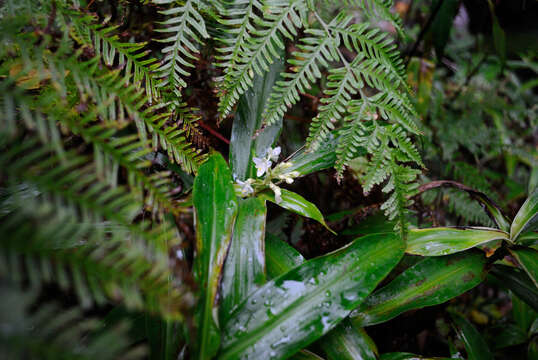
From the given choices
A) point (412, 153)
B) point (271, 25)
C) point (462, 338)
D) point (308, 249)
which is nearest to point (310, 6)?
point (271, 25)

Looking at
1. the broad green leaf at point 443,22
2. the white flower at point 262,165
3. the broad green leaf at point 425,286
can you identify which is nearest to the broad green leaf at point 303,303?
the broad green leaf at point 425,286

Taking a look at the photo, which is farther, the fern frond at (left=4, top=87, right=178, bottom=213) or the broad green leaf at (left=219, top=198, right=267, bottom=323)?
the broad green leaf at (left=219, top=198, right=267, bottom=323)

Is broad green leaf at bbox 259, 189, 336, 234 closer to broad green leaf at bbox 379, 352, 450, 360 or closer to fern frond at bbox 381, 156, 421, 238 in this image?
fern frond at bbox 381, 156, 421, 238

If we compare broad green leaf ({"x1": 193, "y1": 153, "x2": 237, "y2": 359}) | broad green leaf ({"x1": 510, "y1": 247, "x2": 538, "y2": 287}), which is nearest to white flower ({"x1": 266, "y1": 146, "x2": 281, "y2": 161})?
broad green leaf ({"x1": 193, "y1": 153, "x2": 237, "y2": 359})

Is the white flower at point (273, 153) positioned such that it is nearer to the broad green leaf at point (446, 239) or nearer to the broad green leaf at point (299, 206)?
the broad green leaf at point (299, 206)

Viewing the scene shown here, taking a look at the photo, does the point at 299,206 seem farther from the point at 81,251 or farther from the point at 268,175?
the point at 81,251
